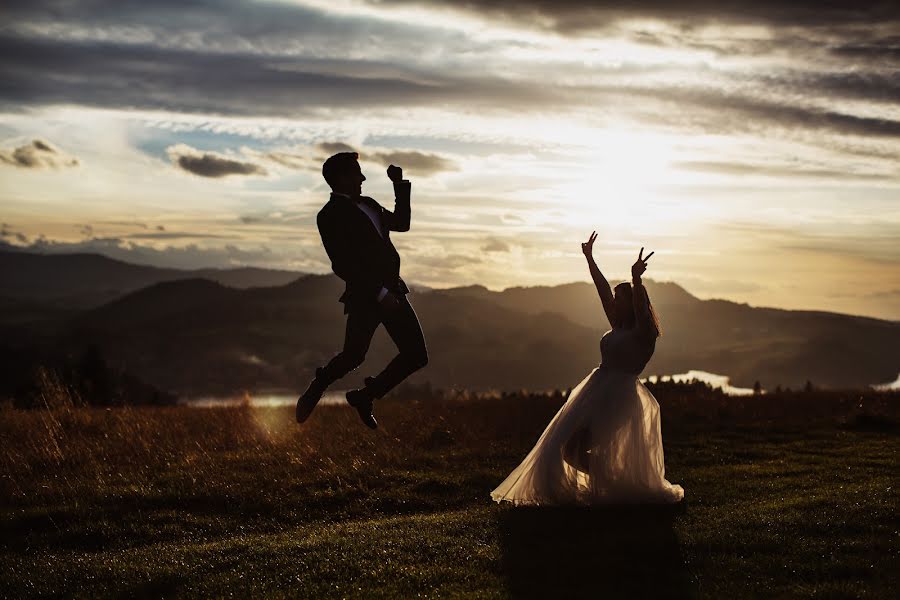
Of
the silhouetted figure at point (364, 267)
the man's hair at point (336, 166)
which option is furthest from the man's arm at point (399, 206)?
the man's hair at point (336, 166)

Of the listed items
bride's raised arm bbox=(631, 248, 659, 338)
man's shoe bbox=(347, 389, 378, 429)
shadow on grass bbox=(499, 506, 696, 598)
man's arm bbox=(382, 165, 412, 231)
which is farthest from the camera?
bride's raised arm bbox=(631, 248, 659, 338)

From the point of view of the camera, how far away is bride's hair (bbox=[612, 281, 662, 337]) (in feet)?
38.6

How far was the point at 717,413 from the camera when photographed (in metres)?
22.1

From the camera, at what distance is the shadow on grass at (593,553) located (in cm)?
840

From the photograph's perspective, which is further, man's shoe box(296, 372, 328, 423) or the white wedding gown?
the white wedding gown

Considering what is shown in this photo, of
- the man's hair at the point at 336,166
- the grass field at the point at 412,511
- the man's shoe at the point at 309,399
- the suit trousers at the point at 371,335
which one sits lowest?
the grass field at the point at 412,511

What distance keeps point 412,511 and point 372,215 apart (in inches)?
255

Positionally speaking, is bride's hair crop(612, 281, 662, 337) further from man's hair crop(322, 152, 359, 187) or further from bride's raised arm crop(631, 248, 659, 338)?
man's hair crop(322, 152, 359, 187)

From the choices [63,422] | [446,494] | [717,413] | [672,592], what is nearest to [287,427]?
[63,422]

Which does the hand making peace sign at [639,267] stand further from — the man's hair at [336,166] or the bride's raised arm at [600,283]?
the man's hair at [336,166]

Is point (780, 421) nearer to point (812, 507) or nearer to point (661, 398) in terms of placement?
point (661, 398)

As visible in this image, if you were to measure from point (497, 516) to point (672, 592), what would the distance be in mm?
3590

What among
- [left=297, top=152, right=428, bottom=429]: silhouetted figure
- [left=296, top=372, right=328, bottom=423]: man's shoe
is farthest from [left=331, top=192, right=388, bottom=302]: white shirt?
[left=296, top=372, right=328, bottom=423]: man's shoe

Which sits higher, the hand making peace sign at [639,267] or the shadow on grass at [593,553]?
the hand making peace sign at [639,267]
